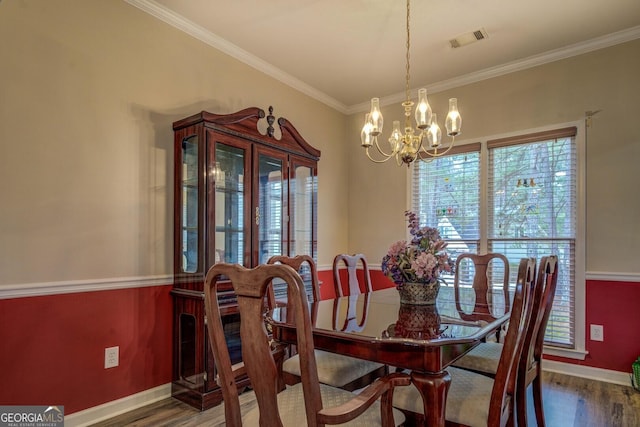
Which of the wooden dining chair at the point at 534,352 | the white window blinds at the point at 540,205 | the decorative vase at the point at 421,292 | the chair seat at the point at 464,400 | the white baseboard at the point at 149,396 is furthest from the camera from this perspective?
the white window blinds at the point at 540,205

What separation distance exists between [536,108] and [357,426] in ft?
10.7

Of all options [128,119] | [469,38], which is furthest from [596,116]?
[128,119]

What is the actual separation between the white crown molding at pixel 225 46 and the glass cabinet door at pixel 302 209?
1.01 m

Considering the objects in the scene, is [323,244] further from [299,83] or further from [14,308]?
[14,308]

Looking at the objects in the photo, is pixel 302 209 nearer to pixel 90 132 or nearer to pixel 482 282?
pixel 482 282

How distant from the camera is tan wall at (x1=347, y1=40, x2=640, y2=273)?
2965 millimetres

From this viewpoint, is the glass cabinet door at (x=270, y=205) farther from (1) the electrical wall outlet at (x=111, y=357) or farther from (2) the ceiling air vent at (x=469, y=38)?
(2) the ceiling air vent at (x=469, y=38)

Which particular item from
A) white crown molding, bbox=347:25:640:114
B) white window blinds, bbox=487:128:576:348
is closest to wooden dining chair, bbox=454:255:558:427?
white window blinds, bbox=487:128:576:348

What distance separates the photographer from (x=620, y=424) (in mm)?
2320

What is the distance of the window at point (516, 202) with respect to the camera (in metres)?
3.24

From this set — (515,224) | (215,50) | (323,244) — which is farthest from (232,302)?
(515,224)

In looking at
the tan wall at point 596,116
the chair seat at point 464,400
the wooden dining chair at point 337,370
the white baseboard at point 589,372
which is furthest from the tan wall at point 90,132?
the white baseboard at point 589,372

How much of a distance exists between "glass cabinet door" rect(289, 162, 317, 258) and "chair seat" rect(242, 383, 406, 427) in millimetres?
1704

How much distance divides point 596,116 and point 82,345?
4.19 m
